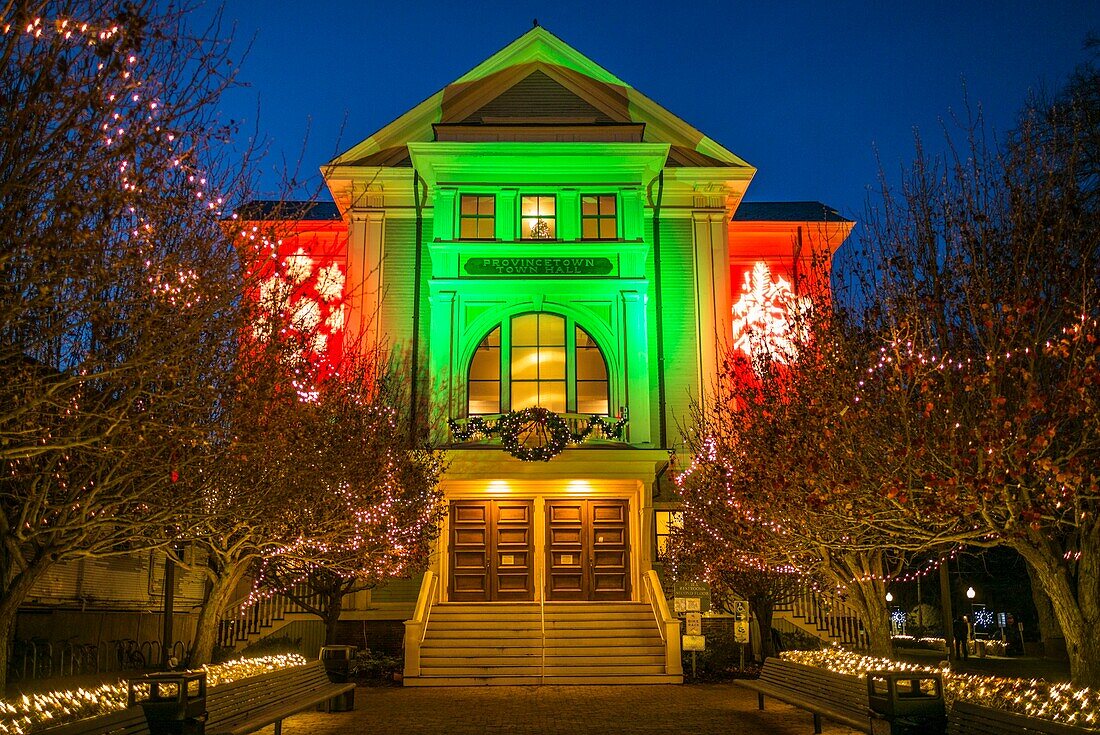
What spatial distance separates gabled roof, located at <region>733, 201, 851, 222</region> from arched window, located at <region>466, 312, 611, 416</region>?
7287 millimetres

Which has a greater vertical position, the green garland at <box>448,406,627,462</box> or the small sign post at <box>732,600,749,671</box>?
the green garland at <box>448,406,627,462</box>

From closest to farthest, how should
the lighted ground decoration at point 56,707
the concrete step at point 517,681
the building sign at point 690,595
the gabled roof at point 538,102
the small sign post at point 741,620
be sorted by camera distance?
the lighted ground decoration at point 56,707 → the concrete step at point 517,681 → the building sign at point 690,595 → the small sign post at point 741,620 → the gabled roof at point 538,102

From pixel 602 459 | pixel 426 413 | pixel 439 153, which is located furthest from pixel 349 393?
pixel 439 153

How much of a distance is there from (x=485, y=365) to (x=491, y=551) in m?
4.70

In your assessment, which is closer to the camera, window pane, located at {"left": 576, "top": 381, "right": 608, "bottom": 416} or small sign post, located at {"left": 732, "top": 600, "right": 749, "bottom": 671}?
small sign post, located at {"left": 732, "top": 600, "right": 749, "bottom": 671}

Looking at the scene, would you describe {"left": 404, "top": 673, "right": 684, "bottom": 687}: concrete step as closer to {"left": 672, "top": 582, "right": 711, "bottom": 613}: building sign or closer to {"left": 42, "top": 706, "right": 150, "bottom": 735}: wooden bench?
{"left": 672, "top": 582, "right": 711, "bottom": 613}: building sign

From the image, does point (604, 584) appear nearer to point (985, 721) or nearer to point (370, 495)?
point (370, 495)

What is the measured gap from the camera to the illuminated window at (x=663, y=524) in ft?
87.0

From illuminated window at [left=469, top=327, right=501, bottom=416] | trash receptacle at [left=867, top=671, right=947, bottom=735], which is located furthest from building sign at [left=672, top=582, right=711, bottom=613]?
trash receptacle at [left=867, top=671, right=947, bottom=735]

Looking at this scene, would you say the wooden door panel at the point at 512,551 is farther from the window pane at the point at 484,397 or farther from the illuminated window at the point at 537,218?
the illuminated window at the point at 537,218

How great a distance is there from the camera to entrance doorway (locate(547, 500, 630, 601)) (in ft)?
88.7

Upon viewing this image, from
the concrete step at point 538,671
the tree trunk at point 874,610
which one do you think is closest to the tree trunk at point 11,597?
the concrete step at point 538,671

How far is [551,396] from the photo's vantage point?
27.6 metres

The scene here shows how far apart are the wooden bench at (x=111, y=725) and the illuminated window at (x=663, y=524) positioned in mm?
17143
